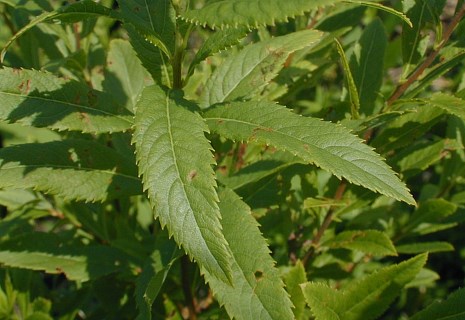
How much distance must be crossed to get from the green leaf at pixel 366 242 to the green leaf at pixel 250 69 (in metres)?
0.74

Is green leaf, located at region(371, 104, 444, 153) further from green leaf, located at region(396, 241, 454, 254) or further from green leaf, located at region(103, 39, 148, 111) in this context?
green leaf, located at region(103, 39, 148, 111)

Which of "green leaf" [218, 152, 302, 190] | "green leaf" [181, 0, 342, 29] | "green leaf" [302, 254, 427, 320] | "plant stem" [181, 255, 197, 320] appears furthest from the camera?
"plant stem" [181, 255, 197, 320]

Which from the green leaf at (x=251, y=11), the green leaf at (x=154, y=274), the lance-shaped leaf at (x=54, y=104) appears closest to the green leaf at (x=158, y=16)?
the green leaf at (x=251, y=11)

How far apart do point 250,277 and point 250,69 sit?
673mm

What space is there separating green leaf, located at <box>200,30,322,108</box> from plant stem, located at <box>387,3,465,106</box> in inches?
13.5

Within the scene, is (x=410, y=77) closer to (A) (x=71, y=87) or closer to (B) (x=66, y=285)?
(A) (x=71, y=87)

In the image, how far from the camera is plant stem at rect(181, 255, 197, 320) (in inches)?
79.1

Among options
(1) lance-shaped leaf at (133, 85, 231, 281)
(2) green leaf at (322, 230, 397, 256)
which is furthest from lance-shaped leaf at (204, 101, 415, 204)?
(2) green leaf at (322, 230, 397, 256)

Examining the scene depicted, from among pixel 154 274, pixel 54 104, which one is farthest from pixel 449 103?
pixel 54 104

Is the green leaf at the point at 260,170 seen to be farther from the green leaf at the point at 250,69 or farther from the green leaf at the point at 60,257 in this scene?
the green leaf at the point at 60,257

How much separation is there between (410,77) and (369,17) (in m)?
1.68

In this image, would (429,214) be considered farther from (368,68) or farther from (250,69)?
(250,69)

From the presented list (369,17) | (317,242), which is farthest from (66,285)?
(369,17)

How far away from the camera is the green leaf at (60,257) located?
215 centimetres
